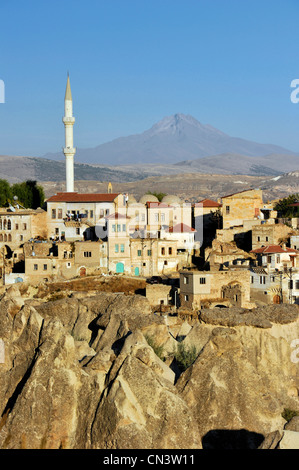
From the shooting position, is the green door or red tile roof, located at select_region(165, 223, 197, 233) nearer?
the green door

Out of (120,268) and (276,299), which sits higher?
(120,268)

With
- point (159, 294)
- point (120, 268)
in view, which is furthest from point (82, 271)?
point (159, 294)

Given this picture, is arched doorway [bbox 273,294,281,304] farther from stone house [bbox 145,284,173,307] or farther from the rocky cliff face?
the rocky cliff face

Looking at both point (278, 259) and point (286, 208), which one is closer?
point (278, 259)

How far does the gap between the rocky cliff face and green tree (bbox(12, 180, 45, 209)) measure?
36728 mm

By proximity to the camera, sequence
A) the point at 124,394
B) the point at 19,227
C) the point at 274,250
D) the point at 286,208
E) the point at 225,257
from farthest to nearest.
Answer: the point at 286,208, the point at 19,227, the point at 225,257, the point at 274,250, the point at 124,394

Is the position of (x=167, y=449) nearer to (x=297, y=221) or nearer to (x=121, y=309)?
(x=121, y=309)

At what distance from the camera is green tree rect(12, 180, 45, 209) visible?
211 ft

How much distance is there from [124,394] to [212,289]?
21.7 meters

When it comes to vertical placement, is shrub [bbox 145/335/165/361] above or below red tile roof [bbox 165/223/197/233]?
below

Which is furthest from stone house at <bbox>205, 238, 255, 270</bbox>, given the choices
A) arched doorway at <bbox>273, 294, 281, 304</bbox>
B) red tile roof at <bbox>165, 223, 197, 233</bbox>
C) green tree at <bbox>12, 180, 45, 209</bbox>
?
green tree at <bbox>12, 180, 45, 209</bbox>

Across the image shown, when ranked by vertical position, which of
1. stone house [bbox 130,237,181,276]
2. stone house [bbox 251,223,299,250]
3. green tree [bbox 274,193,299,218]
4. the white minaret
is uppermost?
the white minaret

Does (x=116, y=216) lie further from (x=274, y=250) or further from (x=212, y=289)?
(x=212, y=289)

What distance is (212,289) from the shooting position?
41031 millimetres
